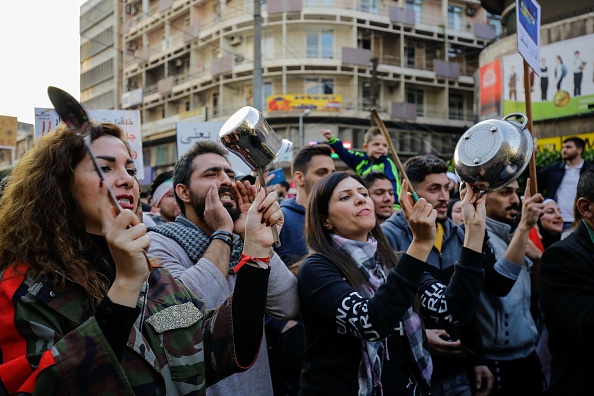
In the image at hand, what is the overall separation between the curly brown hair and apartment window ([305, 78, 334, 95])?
1260 inches

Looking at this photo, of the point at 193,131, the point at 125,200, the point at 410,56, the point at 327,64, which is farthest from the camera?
the point at 410,56

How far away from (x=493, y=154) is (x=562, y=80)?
54.4 feet

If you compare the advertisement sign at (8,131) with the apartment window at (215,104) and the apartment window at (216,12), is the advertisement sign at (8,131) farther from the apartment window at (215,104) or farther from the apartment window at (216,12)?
the apartment window at (216,12)

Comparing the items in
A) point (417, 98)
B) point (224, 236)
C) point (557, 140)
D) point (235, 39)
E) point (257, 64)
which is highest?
point (235, 39)

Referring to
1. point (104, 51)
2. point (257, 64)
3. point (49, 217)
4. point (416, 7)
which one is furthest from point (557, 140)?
point (104, 51)

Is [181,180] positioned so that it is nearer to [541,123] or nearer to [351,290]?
[351,290]

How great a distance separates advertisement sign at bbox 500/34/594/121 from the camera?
16359 mm

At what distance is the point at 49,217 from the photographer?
1.83 m

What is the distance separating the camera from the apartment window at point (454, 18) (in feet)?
123

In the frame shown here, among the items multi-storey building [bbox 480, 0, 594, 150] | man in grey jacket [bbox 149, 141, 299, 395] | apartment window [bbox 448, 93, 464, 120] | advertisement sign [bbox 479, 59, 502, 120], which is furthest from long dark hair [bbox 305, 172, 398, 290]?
apartment window [bbox 448, 93, 464, 120]

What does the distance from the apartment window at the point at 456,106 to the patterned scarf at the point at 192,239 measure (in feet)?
117

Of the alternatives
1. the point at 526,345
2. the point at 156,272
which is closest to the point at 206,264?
the point at 156,272

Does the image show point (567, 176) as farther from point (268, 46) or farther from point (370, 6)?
point (370, 6)

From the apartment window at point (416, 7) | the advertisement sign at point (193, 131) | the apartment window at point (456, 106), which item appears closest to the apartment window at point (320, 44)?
the apartment window at point (416, 7)
